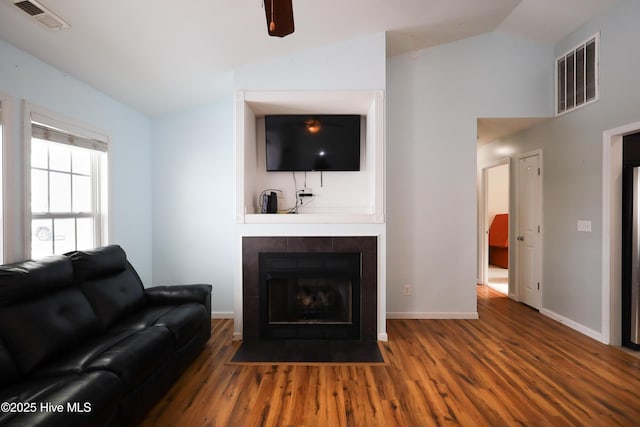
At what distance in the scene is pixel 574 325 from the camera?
3.51m

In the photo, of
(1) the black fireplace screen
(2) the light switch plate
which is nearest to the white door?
(2) the light switch plate

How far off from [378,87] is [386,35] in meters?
0.69

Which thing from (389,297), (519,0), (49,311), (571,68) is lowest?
(389,297)

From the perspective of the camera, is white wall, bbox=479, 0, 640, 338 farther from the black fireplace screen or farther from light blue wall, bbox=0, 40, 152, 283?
light blue wall, bbox=0, 40, 152, 283

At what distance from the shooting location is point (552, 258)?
12.8 feet

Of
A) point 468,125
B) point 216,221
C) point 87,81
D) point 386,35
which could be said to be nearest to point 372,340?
point 216,221

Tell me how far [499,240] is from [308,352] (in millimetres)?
5856

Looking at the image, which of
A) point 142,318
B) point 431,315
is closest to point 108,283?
point 142,318

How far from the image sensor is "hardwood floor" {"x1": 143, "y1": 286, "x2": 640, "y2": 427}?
6.59 ft

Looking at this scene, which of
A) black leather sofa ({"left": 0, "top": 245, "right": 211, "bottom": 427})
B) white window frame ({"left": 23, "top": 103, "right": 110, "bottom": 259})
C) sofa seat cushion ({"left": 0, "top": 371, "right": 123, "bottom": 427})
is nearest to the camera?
sofa seat cushion ({"left": 0, "top": 371, "right": 123, "bottom": 427})

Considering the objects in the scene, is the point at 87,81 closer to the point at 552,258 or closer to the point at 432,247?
the point at 432,247

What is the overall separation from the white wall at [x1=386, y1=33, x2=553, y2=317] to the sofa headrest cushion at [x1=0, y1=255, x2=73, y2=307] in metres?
3.18

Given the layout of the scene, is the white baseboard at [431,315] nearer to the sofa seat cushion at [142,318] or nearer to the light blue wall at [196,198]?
the light blue wall at [196,198]

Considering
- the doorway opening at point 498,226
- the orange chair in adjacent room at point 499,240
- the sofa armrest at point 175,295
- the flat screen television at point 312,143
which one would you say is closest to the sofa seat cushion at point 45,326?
the sofa armrest at point 175,295
